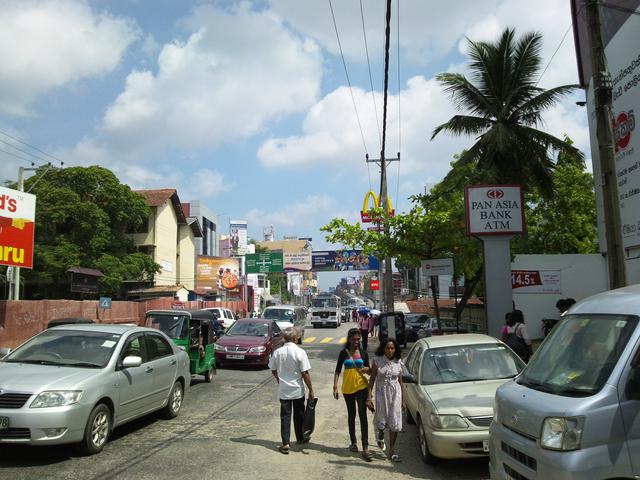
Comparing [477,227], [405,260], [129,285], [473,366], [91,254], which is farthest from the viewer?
[129,285]

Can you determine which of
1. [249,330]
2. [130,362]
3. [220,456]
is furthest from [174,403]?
[249,330]

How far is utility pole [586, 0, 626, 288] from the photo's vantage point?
26.5ft

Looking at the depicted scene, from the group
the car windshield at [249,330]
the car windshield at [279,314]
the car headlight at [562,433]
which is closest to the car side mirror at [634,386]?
the car headlight at [562,433]

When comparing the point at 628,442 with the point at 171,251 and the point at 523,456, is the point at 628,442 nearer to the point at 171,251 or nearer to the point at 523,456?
the point at 523,456

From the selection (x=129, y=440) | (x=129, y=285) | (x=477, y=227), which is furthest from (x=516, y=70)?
(x=129, y=285)

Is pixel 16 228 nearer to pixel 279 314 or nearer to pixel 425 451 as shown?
pixel 279 314

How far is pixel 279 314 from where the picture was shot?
29.0 m

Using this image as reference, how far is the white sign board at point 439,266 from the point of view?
18.2m

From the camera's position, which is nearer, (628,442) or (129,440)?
(628,442)

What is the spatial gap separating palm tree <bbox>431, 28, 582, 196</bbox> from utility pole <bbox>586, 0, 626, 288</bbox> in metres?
12.3

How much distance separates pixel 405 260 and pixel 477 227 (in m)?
7.55

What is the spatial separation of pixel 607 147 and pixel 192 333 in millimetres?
9879

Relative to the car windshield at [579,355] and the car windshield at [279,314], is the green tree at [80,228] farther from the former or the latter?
the car windshield at [579,355]

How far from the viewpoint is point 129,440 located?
7.88 meters
